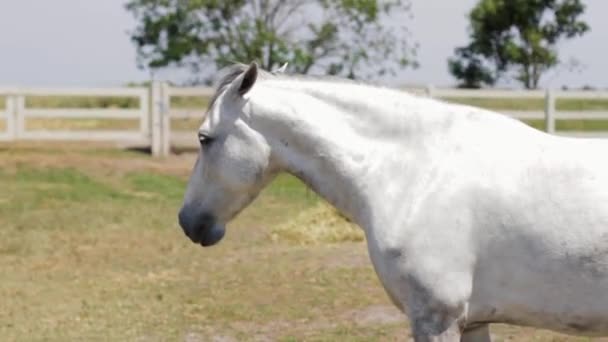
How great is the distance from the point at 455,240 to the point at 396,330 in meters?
3.62

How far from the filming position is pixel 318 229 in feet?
39.0

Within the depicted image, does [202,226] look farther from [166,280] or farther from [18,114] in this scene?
[18,114]

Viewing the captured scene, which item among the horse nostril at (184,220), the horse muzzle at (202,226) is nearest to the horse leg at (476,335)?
the horse muzzle at (202,226)

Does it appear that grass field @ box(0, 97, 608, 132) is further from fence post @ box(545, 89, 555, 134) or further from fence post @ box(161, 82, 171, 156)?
fence post @ box(161, 82, 171, 156)

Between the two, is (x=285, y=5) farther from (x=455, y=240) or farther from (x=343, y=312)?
(x=455, y=240)

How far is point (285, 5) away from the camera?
27766mm

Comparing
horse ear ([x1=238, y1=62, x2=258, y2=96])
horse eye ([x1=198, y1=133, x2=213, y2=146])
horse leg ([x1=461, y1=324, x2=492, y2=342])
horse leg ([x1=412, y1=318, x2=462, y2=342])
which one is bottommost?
horse leg ([x1=461, y1=324, x2=492, y2=342])

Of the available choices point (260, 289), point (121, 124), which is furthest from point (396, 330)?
point (121, 124)

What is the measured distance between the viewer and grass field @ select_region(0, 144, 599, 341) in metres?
7.79

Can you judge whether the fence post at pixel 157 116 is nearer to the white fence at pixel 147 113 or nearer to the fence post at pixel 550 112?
the white fence at pixel 147 113

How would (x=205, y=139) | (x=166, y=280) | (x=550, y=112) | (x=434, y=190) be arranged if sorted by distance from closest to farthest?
1. (x=434, y=190)
2. (x=205, y=139)
3. (x=166, y=280)
4. (x=550, y=112)

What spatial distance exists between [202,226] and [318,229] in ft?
24.4

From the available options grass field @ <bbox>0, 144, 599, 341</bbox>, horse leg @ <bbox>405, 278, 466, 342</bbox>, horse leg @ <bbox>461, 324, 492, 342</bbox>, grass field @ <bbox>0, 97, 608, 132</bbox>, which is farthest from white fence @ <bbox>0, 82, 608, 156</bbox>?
horse leg @ <bbox>405, 278, 466, 342</bbox>

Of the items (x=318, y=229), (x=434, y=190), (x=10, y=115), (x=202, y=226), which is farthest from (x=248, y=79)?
(x=10, y=115)
